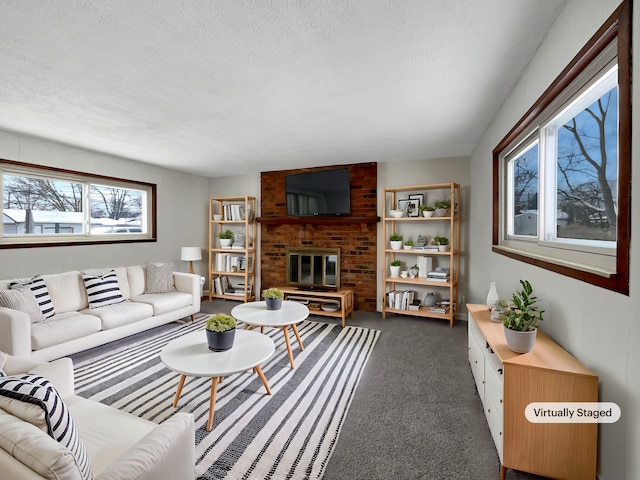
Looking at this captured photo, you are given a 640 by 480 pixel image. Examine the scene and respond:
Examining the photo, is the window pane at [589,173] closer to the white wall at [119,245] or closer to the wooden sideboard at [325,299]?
the wooden sideboard at [325,299]

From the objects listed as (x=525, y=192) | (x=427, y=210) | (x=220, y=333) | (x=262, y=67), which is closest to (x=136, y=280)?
(x=220, y=333)

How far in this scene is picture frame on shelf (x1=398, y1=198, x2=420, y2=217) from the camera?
4235 mm

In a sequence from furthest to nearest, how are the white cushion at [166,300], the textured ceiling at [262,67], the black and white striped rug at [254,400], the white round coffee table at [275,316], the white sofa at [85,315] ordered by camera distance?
the white cushion at [166,300]
the white round coffee table at [275,316]
the white sofa at [85,315]
the black and white striped rug at [254,400]
the textured ceiling at [262,67]

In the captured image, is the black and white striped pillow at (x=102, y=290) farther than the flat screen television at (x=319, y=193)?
No

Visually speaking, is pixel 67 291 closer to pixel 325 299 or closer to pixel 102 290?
pixel 102 290

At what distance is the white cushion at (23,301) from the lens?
8.28 ft

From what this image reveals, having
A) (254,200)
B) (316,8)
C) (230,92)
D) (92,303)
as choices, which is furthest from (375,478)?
(254,200)

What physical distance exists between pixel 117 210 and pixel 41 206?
889mm

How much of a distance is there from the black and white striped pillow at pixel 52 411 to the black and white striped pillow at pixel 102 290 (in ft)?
8.52

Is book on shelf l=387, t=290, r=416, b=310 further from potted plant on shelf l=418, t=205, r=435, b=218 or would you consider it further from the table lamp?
the table lamp

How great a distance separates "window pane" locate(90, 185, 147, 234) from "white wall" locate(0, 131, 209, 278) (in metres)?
0.24

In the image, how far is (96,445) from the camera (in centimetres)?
120

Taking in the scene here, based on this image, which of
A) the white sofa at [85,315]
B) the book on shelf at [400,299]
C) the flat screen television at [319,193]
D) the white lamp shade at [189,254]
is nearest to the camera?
the white sofa at [85,315]

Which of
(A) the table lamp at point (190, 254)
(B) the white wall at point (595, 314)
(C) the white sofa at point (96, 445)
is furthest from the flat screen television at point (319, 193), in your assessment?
(C) the white sofa at point (96, 445)
